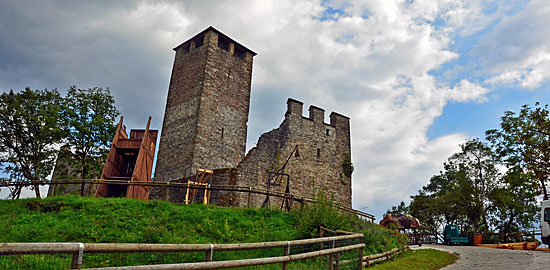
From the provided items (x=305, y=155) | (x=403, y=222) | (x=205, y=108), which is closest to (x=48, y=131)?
(x=205, y=108)

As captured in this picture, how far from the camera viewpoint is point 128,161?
66.5 feet

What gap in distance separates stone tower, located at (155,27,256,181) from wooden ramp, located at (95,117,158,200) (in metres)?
1.20

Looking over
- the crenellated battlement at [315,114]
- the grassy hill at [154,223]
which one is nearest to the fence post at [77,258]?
the grassy hill at [154,223]

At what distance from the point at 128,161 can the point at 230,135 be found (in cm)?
586

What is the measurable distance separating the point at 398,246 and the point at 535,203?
20457mm

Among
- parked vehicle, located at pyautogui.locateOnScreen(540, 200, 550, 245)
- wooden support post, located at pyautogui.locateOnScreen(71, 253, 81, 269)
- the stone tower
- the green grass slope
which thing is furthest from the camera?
the stone tower

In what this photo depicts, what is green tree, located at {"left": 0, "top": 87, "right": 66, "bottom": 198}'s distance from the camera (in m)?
18.9

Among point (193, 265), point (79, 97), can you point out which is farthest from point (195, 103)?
point (193, 265)

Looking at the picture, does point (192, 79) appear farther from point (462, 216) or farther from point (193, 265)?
point (462, 216)

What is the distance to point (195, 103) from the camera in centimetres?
2088

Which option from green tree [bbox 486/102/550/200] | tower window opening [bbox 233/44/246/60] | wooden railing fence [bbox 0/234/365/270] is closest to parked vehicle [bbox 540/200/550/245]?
green tree [bbox 486/102/550/200]

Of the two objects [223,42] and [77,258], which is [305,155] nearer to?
[223,42]

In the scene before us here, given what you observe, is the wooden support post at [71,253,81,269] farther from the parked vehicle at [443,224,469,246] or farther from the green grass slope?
the parked vehicle at [443,224,469,246]

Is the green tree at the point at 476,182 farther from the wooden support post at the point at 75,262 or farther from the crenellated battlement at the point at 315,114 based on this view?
the wooden support post at the point at 75,262
